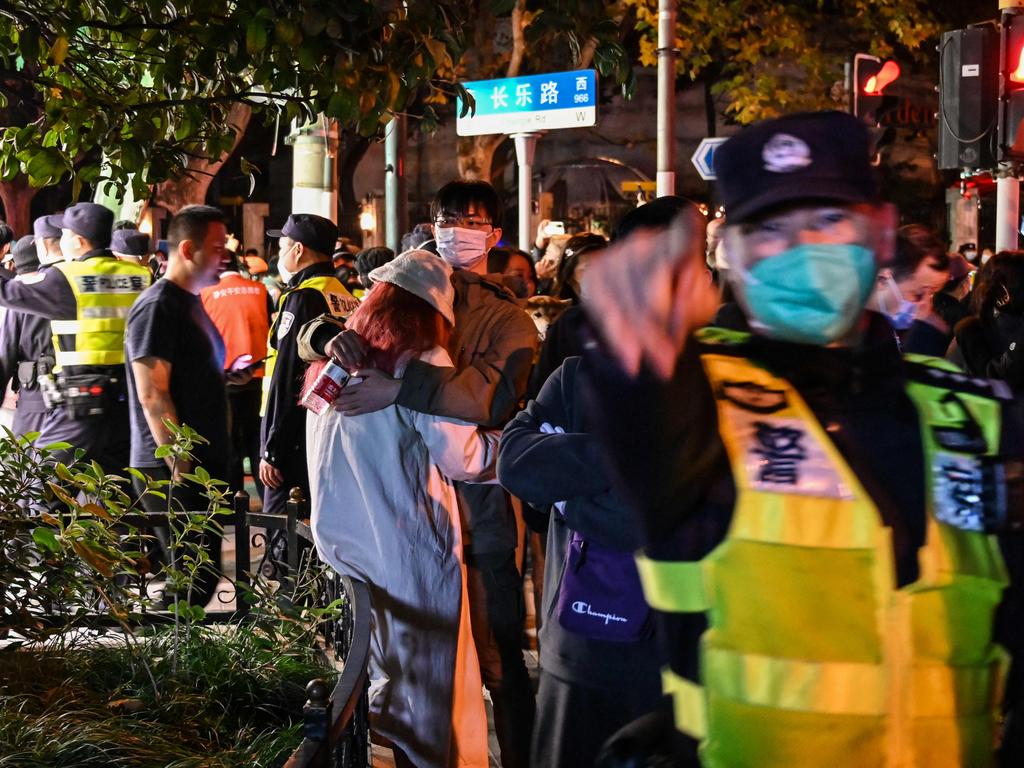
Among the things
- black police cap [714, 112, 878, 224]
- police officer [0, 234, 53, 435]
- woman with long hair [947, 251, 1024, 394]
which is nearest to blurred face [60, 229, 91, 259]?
police officer [0, 234, 53, 435]

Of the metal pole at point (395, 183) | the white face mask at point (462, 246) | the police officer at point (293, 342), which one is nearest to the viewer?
the white face mask at point (462, 246)

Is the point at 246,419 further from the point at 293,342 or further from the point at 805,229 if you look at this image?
the point at 805,229

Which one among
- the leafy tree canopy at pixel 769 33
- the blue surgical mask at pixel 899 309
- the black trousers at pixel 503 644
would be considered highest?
the leafy tree canopy at pixel 769 33

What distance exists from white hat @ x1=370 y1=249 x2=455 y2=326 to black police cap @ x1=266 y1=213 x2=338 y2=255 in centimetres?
260

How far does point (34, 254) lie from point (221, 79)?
606 cm

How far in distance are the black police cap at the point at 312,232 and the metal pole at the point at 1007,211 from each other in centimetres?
600

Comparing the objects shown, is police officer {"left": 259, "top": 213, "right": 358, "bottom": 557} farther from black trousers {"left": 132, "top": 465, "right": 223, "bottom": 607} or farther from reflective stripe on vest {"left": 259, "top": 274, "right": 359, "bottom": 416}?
black trousers {"left": 132, "top": 465, "right": 223, "bottom": 607}

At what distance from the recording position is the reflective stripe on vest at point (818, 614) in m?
1.84

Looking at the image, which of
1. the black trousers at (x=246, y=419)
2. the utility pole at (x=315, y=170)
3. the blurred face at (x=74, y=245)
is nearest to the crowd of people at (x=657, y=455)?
the blurred face at (x=74, y=245)

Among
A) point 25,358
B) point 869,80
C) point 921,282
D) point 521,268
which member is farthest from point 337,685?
point 869,80

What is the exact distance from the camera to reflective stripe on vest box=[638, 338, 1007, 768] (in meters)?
1.84

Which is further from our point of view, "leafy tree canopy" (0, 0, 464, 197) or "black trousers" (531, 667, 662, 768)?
"leafy tree canopy" (0, 0, 464, 197)

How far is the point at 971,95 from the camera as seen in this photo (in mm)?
9914

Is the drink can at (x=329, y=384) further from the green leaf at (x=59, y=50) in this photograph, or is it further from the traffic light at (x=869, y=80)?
the traffic light at (x=869, y=80)
